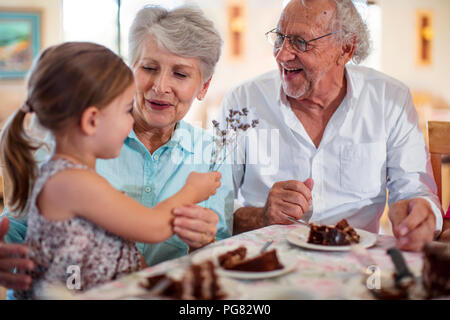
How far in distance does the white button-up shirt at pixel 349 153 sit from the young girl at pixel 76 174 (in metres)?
0.81

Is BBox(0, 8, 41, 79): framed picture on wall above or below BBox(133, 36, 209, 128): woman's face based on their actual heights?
above

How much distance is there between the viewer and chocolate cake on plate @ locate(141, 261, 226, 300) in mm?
696

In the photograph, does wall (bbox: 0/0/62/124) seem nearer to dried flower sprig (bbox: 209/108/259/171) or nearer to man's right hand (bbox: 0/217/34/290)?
man's right hand (bbox: 0/217/34/290)

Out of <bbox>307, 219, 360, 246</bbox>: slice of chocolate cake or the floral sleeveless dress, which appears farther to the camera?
<bbox>307, 219, 360, 246</bbox>: slice of chocolate cake

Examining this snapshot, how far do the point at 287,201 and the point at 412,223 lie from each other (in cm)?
35

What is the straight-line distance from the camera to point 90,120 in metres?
0.79

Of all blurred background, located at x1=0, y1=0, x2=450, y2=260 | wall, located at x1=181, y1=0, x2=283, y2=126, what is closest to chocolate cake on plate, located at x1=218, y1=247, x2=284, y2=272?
blurred background, located at x1=0, y1=0, x2=450, y2=260

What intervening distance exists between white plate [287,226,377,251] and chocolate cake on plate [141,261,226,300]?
306mm

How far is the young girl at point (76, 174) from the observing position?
77 cm

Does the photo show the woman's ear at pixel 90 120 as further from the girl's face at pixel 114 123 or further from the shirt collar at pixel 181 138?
the shirt collar at pixel 181 138

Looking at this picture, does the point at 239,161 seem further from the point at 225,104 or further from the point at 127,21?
the point at 127,21

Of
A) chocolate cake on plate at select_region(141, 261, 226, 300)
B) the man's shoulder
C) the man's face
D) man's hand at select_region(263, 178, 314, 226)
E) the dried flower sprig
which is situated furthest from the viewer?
the man's shoulder

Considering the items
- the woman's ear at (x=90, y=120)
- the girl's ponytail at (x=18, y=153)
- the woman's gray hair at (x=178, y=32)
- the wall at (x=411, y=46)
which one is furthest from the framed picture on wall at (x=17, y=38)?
the wall at (x=411, y=46)

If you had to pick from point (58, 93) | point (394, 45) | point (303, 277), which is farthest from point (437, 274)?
point (394, 45)
